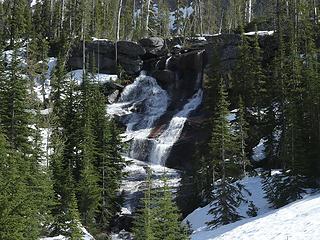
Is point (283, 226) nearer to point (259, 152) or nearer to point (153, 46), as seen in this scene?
point (259, 152)

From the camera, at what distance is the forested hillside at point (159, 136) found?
26.2 metres

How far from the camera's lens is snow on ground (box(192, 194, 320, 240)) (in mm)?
19281

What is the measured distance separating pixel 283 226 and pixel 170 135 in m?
24.2

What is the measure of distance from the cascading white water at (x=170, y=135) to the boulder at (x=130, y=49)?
1365 centimetres

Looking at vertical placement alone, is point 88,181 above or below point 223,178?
below

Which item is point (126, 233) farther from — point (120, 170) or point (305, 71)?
point (305, 71)

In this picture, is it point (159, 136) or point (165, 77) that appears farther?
point (165, 77)

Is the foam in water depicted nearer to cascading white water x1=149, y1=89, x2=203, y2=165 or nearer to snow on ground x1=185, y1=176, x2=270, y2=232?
cascading white water x1=149, y1=89, x2=203, y2=165

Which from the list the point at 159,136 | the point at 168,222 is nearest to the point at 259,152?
the point at 159,136

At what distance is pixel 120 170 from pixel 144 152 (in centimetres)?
626

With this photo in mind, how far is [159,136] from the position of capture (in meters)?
44.6

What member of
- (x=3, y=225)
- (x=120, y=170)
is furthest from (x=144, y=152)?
(x=3, y=225)

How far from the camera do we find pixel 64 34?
6819 centimetres

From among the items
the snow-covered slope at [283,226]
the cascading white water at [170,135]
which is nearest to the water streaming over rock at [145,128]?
the cascading white water at [170,135]
